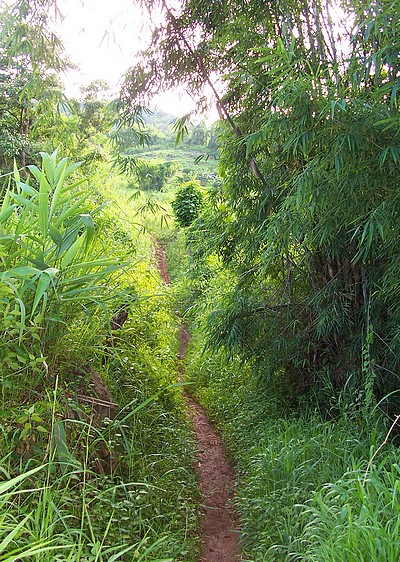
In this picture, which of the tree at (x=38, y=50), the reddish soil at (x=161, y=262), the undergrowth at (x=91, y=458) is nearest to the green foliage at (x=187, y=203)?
the reddish soil at (x=161, y=262)

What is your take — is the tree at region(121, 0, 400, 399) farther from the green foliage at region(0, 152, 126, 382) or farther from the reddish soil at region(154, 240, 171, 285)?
the reddish soil at region(154, 240, 171, 285)

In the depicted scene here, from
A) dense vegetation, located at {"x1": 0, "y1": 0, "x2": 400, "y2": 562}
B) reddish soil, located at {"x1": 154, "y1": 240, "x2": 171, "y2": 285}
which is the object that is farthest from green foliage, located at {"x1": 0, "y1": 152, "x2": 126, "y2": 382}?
reddish soil, located at {"x1": 154, "y1": 240, "x2": 171, "y2": 285}

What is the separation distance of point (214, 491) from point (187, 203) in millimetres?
7665

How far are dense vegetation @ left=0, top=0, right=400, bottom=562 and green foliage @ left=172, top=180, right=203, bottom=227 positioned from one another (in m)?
5.34

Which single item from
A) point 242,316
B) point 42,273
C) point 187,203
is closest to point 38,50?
point 42,273

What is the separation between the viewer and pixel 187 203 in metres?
10.2

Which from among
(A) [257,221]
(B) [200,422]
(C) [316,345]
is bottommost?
(B) [200,422]

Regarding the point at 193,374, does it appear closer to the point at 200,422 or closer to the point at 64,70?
the point at 200,422

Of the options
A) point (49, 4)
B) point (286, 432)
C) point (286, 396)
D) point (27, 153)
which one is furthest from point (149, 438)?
point (27, 153)

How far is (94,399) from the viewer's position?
2578mm

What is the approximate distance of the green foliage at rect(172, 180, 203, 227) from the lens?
10.1m

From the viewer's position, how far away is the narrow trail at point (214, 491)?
8.72 feet

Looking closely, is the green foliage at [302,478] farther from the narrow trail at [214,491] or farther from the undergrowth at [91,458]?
the undergrowth at [91,458]

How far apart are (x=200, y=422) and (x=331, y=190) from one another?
2.70 m
